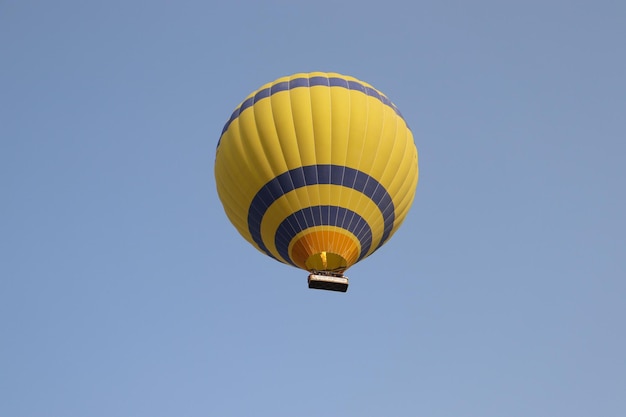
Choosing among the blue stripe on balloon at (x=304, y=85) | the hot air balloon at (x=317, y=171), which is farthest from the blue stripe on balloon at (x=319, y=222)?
the blue stripe on balloon at (x=304, y=85)

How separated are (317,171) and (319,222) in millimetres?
1305

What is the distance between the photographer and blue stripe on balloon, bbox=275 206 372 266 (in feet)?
86.0

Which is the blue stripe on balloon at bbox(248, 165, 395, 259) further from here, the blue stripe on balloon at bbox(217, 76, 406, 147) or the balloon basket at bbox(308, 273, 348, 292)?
the blue stripe on balloon at bbox(217, 76, 406, 147)

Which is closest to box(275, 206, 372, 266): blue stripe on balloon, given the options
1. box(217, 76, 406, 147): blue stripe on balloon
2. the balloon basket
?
the balloon basket

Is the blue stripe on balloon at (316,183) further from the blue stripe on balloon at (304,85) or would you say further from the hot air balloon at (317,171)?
the blue stripe on balloon at (304,85)

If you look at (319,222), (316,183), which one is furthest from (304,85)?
(319,222)

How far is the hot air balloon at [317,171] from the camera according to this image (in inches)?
1033

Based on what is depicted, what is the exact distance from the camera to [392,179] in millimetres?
27281

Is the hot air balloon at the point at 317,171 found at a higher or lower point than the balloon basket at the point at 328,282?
higher

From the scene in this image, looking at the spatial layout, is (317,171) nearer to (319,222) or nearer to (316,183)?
(316,183)

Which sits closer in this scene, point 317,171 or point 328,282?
point 328,282

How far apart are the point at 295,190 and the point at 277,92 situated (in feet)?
9.81

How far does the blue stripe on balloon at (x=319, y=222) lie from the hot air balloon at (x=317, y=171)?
1.0 inches

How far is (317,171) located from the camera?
26.2 meters
